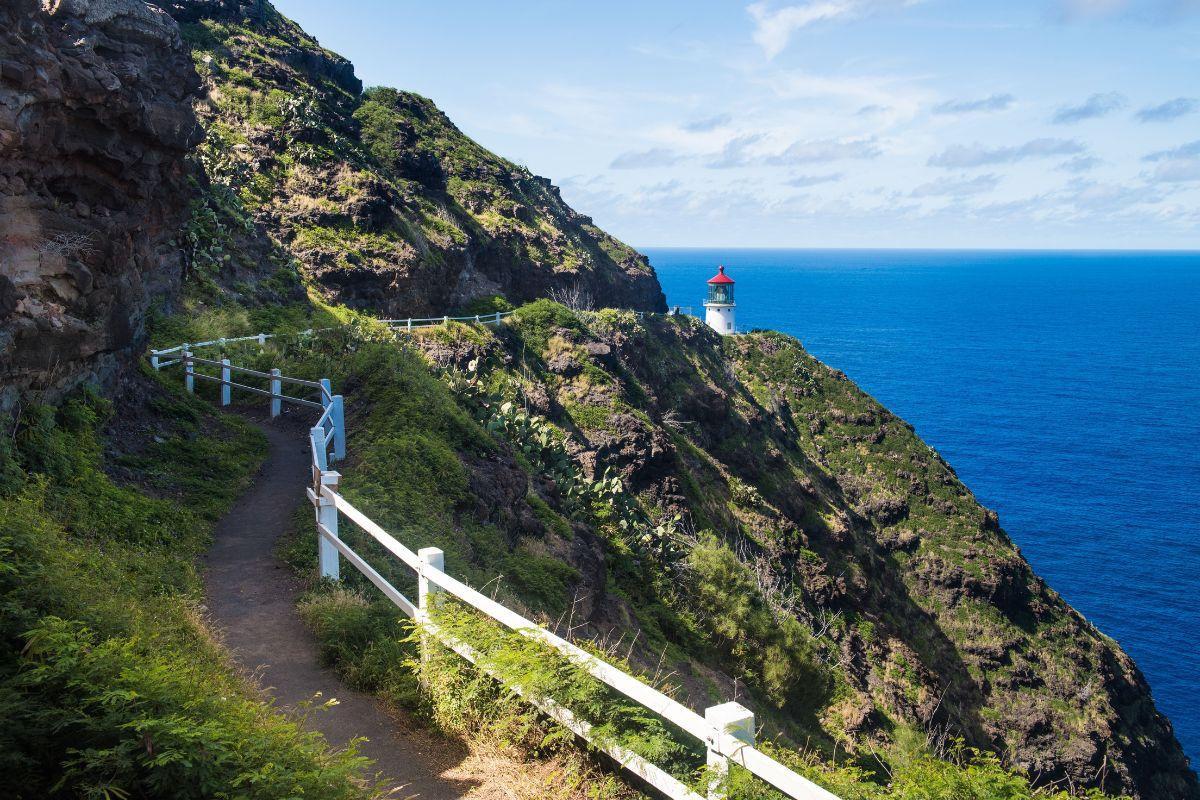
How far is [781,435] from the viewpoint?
57.6 meters

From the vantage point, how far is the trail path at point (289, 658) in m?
6.26

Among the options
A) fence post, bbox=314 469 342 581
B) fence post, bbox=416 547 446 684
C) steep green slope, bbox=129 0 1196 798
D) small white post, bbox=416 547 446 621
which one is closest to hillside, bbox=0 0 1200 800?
steep green slope, bbox=129 0 1196 798

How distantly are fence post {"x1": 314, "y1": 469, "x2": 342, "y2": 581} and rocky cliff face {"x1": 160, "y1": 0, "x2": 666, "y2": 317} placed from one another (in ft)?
92.3

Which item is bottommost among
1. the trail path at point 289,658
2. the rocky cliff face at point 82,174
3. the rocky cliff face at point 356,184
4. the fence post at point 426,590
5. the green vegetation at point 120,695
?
the trail path at point 289,658

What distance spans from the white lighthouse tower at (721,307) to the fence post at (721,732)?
244 ft

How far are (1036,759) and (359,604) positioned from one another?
1667 inches

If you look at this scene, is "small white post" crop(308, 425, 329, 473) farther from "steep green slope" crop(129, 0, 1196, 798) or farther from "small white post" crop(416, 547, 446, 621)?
"small white post" crop(416, 547, 446, 621)

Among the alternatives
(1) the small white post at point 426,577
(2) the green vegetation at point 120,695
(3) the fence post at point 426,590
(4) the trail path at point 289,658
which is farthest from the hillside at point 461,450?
(1) the small white post at point 426,577

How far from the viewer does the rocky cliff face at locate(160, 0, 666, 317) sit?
126ft

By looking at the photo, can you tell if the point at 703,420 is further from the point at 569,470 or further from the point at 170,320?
the point at 170,320

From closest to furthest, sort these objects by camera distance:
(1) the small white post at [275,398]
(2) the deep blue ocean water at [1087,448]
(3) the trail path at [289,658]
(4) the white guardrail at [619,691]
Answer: (4) the white guardrail at [619,691]
(3) the trail path at [289,658]
(1) the small white post at [275,398]
(2) the deep blue ocean water at [1087,448]

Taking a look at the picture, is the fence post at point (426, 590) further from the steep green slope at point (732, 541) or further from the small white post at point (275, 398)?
the small white post at point (275, 398)

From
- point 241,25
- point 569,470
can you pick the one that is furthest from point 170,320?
point 241,25

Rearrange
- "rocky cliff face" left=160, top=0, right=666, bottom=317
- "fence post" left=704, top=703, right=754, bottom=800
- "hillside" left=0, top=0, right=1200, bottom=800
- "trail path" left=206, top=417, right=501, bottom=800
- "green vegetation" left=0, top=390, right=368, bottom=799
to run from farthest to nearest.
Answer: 1. "rocky cliff face" left=160, top=0, right=666, bottom=317
2. "hillside" left=0, top=0, right=1200, bottom=800
3. "trail path" left=206, top=417, right=501, bottom=800
4. "fence post" left=704, top=703, right=754, bottom=800
5. "green vegetation" left=0, top=390, right=368, bottom=799
